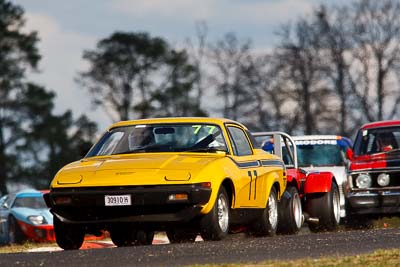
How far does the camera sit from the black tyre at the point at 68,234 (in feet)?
50.4

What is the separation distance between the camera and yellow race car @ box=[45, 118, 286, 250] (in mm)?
14758

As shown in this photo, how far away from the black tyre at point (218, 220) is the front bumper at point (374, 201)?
22.3 feet

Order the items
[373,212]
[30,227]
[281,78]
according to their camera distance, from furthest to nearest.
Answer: [281,78], [30,227], [373,212]

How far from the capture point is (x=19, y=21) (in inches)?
2940

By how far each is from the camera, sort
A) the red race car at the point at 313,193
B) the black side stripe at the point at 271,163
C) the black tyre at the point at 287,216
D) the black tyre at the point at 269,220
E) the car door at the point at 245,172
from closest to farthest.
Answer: the car door at the point at 245,172 < the black tyre at the point at 269,220 < the black side stripe at the point at 271,163 < the black tyre at the point at 287,216 < the red race car at the point at 313,193

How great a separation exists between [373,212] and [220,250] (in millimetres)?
9122

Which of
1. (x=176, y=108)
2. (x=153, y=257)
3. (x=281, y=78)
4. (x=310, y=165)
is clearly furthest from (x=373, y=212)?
(x=176, y=108)

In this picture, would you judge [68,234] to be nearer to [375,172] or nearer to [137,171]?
[137,171]

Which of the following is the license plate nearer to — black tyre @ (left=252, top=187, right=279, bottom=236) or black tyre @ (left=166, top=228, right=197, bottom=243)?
black tyre @ (left=166, top=228, right=197, bottom=243)

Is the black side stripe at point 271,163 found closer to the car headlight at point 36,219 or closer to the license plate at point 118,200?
the license plate at point 118,200

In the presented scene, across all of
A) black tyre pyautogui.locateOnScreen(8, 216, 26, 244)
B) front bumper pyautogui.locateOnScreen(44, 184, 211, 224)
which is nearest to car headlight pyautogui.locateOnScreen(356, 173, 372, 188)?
front bumper pyautogui.locateOnScreen(44, 184, 211, 224)

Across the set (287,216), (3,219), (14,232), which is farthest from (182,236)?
(3,219)

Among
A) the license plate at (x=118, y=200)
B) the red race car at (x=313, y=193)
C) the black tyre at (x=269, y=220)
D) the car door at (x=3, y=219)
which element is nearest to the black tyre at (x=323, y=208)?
the red race car at (x=313, y=193)

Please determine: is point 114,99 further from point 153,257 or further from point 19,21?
point 153,257
